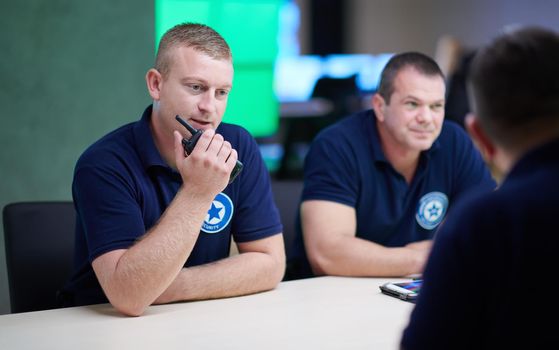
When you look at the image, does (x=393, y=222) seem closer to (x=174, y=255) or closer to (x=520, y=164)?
(x=174, y=255)

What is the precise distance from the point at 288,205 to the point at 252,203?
1.75 ft

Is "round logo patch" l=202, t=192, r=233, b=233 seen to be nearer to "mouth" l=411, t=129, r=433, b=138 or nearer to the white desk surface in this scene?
the white desk surface

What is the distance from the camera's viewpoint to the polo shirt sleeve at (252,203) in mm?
2160

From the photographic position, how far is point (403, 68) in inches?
104

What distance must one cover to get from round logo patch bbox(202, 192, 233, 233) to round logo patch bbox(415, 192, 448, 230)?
79 centimetres

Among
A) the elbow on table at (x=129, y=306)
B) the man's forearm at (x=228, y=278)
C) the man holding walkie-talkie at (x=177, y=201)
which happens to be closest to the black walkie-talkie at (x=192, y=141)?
the man holding walkie-talkie at (x=177, y=201)

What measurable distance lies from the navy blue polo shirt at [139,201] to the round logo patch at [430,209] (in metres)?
0.64

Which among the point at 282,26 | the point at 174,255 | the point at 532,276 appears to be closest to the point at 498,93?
the point at 532,276

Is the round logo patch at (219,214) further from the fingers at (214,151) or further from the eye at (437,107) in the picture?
the eye at (437,107)

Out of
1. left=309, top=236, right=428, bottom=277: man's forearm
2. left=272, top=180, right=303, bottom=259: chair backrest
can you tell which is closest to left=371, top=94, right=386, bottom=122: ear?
left=272, top=180, right=303, bottom=259: chair backrest

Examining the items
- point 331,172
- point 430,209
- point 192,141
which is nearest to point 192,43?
point 192,141

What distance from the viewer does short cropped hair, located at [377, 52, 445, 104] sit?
2632 mm

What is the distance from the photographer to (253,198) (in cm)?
217

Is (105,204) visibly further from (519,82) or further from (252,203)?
(519,82)
